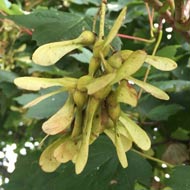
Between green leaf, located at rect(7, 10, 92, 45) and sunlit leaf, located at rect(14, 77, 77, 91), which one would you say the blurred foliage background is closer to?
green leaf, located at rect(7, 10, 92, 45)

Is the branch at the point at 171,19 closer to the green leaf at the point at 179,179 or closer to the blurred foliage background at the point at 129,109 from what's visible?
the blurred foliage background at the point at 129,109

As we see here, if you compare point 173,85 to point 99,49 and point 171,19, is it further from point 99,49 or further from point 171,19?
point 99,49

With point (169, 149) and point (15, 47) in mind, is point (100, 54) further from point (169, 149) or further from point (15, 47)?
point (15, 47)

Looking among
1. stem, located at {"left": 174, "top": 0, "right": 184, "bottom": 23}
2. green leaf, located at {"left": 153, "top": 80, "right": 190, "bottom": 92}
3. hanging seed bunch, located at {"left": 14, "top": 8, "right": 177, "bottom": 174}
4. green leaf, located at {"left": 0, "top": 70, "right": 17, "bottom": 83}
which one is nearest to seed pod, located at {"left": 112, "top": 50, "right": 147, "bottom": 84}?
hanging seed bunch, located at {"left": 14, "top": 8, "right": 177, "bottom": 174}

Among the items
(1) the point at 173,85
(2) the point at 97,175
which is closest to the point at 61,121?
(2) the point at 97,175

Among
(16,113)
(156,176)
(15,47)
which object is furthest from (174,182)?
(16,113)

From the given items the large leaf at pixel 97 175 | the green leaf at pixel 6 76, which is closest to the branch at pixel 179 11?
the large leaf at pixel 97 175
